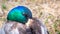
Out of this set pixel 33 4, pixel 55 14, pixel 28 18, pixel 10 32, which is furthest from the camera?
pixel 33 4

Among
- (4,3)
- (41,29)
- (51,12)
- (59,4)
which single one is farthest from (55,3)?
(41,29)

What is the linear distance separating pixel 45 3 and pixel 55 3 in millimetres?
240

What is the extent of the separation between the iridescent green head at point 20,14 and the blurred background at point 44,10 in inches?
44.0

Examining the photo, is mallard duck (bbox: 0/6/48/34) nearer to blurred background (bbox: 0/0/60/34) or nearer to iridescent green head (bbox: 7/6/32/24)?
iridescent green head (bbox: 7/6/32/24)

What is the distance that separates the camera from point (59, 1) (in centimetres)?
645

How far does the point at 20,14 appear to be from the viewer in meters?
4.15

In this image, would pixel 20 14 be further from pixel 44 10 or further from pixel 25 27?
pixel 44 10

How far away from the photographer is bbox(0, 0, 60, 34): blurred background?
5.38 meters

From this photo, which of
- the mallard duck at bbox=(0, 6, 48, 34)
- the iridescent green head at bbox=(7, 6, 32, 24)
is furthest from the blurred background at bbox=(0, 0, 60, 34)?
the mallard duck at bbox=(0, 6, 48, 34)

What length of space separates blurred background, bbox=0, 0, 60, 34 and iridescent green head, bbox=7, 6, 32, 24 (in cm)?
112

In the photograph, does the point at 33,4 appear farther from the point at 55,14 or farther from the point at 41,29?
the point at 41,29

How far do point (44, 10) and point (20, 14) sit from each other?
1854mm

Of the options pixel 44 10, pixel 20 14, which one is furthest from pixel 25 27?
pixel 44 10

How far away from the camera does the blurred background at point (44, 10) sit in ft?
17.6
